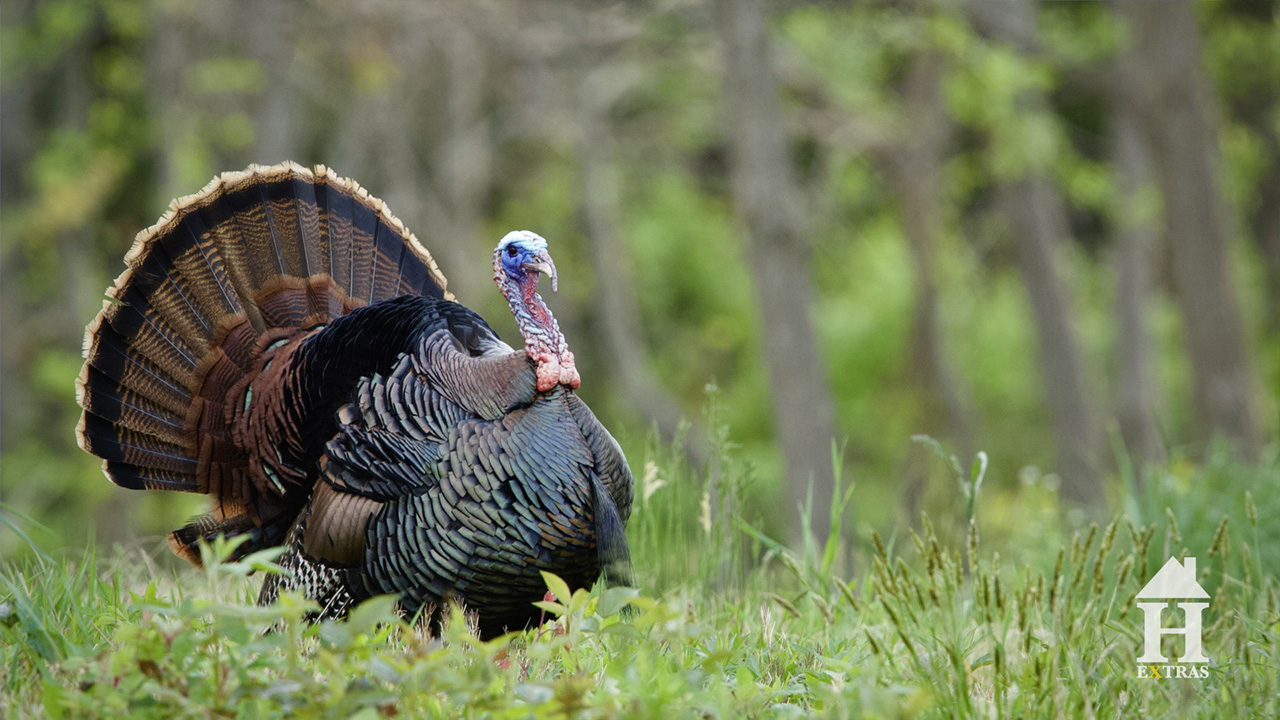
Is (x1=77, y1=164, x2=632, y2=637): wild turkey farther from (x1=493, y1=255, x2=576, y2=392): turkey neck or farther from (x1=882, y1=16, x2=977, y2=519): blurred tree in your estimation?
(x1=882, y1=16, x2=977, y2=519): blurred tree

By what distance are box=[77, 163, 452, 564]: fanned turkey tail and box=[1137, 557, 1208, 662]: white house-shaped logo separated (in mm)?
2563

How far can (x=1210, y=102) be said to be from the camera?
993cm

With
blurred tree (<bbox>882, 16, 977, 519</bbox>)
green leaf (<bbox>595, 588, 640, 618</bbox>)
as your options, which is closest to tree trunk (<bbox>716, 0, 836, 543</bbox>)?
blurred tree (<bbox>882, 16, 977, 519</bbox>)

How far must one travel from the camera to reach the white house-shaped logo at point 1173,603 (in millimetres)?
2816

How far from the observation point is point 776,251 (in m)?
8.77

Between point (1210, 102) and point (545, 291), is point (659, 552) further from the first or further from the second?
point (545, 291)

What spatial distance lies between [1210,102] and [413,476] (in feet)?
29.0

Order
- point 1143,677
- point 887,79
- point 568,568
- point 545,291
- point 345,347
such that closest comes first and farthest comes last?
1. point 1143,677
2. point 568,568
3. point 345,347
4. point 545,291
5. point 887,79

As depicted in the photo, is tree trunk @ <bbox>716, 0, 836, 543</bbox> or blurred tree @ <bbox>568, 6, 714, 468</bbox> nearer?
tree trunk @ <bbox>716, 0, 836, 543</bbox>

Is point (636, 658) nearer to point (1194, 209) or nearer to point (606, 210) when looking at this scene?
point (1194, 209)

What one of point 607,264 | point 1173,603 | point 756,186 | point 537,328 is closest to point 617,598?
point 537,328

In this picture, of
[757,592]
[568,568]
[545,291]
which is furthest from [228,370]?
[545,291]

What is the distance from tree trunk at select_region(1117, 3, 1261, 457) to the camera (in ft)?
29.2

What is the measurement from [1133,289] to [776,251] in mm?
8270
